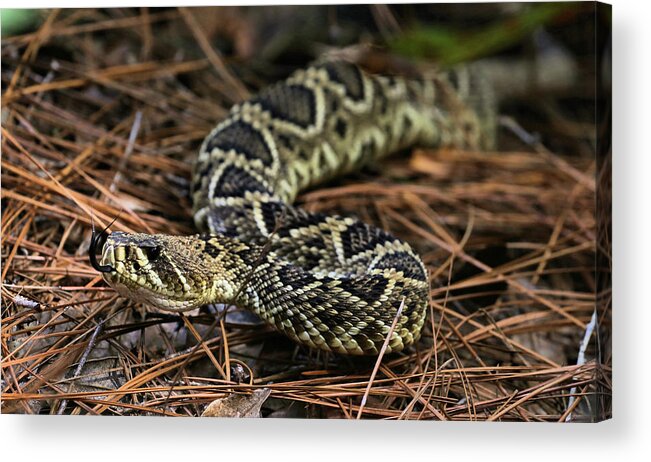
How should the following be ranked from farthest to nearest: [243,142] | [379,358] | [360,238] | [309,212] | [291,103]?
1. [291,103]
2. [243,142]
3. [309,212]
4. [360,238]
5. [379,358]

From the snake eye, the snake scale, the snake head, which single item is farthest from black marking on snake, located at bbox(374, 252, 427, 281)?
the snake eye

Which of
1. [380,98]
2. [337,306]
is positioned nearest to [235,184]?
[337,306]

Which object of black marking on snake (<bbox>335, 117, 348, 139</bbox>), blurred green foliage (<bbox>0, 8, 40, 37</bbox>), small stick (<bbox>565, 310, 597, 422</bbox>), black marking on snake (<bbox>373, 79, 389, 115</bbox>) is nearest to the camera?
small stick (<bbox>565, 310, 597, 422</bbox>)

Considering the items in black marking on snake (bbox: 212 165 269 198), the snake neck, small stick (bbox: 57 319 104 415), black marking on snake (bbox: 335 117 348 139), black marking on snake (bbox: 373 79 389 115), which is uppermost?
black marking on snake (bbox: 373 79 389 115)

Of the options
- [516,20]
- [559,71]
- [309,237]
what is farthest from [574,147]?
[309,237]

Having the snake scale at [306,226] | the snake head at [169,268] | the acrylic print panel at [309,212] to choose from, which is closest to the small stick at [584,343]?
the acrylic print panel at [309,212]

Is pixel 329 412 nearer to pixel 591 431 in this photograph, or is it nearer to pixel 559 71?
pixel 591 431

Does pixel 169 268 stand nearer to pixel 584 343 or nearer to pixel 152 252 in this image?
pixel 152 252

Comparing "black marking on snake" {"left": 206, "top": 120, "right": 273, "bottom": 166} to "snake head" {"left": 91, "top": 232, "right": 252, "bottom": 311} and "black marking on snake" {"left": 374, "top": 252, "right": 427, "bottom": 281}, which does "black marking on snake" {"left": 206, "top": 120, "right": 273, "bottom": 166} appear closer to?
"snake head" {"left": 91, "top": 232, "right": 252, "bottom": 311}
